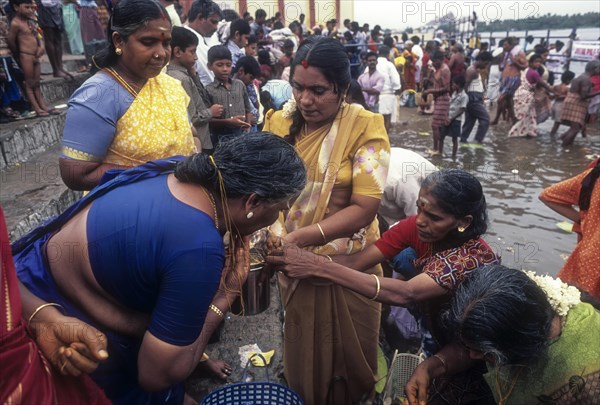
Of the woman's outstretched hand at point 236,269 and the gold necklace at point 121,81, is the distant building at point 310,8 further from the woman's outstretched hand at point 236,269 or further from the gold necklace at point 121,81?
the woman's outstretched hand at point 236,269

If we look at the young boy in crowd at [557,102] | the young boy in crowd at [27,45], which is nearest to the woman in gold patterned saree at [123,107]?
the young boy in crowd at [27,45]

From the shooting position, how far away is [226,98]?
14.4ft

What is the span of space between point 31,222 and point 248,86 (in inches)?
114

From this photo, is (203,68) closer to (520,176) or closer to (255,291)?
(255,291)

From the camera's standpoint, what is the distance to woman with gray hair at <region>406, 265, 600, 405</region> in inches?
63.5

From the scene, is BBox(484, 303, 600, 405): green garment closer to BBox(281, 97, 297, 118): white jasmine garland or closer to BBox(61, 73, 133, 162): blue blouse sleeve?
BBox(281, 97, 297, 118): white jasmine garland

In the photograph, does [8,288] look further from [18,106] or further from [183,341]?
[18,106]

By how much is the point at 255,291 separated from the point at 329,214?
54 centimetres

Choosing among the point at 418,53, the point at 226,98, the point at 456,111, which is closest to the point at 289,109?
the point at 226,98

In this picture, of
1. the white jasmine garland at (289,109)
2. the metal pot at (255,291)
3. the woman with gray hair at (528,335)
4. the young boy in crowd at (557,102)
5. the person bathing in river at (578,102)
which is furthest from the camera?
the young boy in crowd at (557,102)

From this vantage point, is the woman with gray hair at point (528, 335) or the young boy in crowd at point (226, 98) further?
the young boy in crowd at point (226, 98)

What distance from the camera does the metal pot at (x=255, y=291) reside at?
2.08 m

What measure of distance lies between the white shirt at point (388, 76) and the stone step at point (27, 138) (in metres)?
6.39

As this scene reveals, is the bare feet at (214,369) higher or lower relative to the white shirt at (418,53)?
lower
